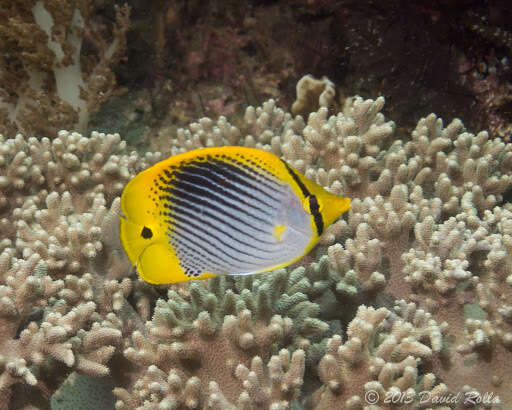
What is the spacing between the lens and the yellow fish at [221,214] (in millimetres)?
1608

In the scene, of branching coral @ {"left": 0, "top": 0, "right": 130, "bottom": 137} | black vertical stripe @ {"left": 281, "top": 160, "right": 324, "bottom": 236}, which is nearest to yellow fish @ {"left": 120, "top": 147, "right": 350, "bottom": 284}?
black vertical stripe @ {"left": 281, "top": 160, "right": 324, "bottom": 236}

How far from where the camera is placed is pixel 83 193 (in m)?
3.43

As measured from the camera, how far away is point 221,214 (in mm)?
1638

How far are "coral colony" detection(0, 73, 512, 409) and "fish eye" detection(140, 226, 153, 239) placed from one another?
34.2 inches

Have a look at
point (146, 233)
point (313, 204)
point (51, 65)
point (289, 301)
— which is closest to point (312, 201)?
point (313, 204)

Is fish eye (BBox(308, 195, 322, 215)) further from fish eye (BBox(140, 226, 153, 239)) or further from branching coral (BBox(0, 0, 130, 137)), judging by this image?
branching coral (BBox(0, 0, 130, 137))

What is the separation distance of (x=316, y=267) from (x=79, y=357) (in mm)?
1424

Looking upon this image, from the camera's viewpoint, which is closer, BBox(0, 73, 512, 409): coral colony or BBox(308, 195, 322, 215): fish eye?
BBox(308, 195, 322, 215): fish eye

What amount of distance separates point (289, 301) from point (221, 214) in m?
1.07

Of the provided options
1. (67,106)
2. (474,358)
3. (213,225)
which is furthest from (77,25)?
(474,358)

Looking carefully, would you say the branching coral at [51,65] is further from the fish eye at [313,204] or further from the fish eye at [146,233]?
the fish eye at [313,204]

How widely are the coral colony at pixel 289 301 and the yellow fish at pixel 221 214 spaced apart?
781 mm

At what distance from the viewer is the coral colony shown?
231 centimetres

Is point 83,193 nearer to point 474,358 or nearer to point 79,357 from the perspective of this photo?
point 79,357
